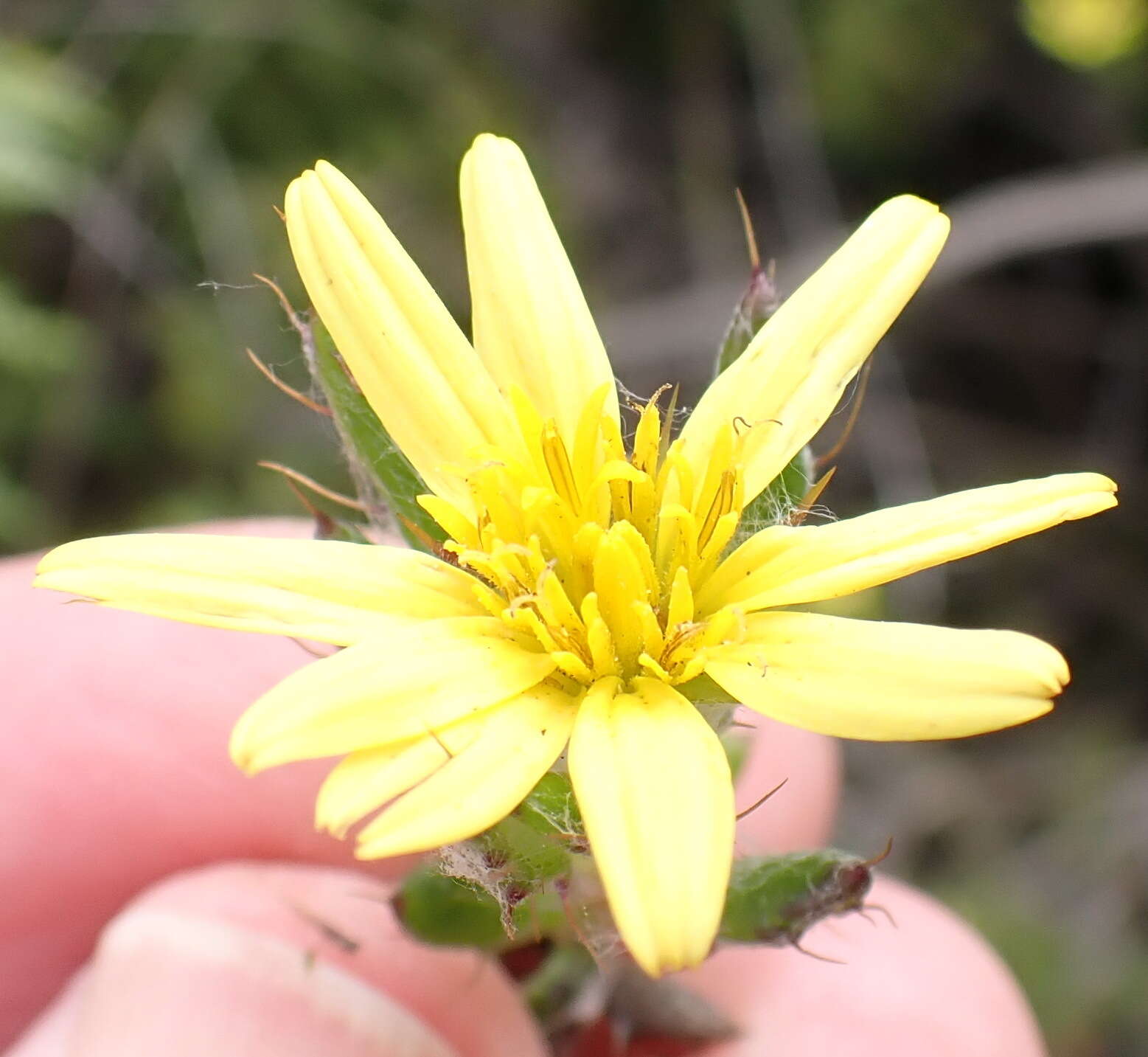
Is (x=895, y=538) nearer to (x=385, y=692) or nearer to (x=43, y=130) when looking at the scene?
(x=385, y=692)

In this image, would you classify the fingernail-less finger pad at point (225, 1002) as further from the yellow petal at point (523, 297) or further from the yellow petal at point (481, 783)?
the yellow petal at point (523, 297)

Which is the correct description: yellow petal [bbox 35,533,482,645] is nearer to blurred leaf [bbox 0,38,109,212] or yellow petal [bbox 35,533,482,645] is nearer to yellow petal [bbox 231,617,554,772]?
yellow petal [bbox 231,617,554,772]

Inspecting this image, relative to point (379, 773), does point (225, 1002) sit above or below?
below

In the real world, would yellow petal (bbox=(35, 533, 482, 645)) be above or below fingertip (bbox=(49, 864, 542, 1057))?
above

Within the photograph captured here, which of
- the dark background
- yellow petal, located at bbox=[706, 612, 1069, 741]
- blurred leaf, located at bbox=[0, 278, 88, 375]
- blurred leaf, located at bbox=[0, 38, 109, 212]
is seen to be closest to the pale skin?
yellow petal, located at bbox=[706, 612, 1069, 741]

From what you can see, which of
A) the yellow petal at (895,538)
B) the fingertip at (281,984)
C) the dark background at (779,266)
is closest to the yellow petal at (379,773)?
the yellow petal at (895,538)

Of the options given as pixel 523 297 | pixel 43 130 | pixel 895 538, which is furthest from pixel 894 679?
pixel 43 130

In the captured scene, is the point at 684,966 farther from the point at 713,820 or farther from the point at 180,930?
the point at 180,930
